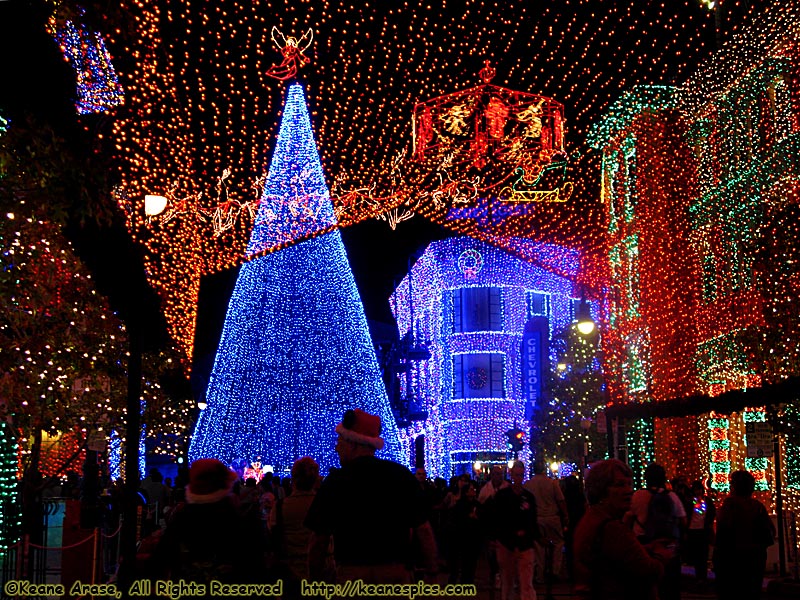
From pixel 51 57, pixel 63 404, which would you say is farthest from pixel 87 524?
pixel 51 57

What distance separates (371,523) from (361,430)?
0.73 metres

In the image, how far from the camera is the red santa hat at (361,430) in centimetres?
689

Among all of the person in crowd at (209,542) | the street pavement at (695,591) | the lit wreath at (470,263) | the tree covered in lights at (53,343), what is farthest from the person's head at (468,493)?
the lit wreath at (470,263)

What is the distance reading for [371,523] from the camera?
6.38 metres

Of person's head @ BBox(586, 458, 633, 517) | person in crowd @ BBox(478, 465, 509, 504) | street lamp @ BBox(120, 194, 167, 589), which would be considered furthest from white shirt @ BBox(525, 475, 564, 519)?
person's head @ BBox(586, 458, 633, 517)

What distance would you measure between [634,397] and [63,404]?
62.9 feet

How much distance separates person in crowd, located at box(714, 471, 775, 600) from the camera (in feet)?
36.7

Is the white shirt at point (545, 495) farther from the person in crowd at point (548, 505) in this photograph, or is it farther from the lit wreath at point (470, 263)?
the lit wreath at point (470, 263)

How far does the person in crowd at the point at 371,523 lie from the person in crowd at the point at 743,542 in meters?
5.76

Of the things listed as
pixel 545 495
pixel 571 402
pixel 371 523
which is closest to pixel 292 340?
pixel 545 495

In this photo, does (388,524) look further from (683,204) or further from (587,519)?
(683,204)

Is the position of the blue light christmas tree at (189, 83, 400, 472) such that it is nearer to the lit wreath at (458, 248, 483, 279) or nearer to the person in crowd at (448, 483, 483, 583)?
the person in crowd at (448, 483, 483, 583)

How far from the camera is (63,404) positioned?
18.5 meters

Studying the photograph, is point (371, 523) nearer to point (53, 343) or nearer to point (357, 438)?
point (357, 438)
